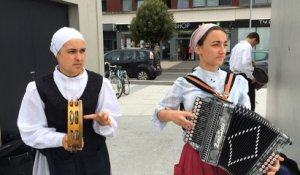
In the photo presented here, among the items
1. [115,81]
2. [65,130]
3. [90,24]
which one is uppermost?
[90,24]

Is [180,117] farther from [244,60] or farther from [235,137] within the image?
[244,60]

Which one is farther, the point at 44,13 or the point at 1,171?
the point at 44,13

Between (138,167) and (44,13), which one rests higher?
(44,13)

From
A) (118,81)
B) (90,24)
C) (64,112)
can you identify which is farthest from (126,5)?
(64,112)

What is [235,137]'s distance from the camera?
223 centimetres

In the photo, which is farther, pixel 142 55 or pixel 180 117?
pixel 142 55

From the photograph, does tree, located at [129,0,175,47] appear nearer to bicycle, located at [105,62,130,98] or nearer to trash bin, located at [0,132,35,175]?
bicycle, located at [105,62,130,98]

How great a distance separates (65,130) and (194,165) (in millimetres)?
836

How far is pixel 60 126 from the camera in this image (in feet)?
8.14

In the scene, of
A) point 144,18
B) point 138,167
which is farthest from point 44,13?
point 144,18

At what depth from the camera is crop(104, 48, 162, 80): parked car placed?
17.5m

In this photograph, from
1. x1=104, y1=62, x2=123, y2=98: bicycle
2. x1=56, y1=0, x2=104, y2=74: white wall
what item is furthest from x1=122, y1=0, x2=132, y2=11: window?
x1=56, y1=0, x2=104, y2=74: white wall

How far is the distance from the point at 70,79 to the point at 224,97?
0.95 metres

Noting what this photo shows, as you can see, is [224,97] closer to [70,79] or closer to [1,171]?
[70,79]
